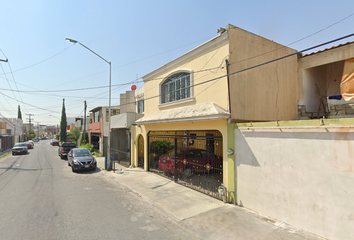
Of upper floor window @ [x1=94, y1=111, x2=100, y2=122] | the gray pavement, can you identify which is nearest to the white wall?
the gray pavement

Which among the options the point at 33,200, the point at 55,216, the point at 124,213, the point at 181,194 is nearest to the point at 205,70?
the point at 181,194

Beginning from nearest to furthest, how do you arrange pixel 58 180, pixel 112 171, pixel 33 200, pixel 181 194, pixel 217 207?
pixel 217 207 < pixel 33 200 < pixel 181 194 < pixel 58 180 < pixel 112 171

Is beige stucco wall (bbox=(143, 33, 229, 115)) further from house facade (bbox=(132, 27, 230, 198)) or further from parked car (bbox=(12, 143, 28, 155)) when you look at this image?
parked car (bbox=(12, 143, 28, 155))

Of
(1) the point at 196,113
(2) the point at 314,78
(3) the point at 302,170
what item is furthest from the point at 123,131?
(3) the point at 302,170

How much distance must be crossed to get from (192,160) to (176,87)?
3991mm

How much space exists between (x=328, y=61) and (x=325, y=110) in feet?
8.83

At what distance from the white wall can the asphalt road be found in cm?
266

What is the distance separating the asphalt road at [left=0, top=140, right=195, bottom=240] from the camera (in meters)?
4.90

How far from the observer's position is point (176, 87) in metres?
10.5

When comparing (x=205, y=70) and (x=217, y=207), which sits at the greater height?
(x=205, y=70)

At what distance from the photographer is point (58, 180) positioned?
10820mm

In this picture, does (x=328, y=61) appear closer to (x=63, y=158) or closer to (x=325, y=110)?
(x=325, y=110)

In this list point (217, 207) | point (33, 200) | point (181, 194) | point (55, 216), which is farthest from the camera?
point (181, 194)

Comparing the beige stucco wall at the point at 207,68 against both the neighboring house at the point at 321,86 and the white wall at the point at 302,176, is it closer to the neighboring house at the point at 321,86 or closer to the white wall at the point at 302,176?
the white wall at the point at 302,176
